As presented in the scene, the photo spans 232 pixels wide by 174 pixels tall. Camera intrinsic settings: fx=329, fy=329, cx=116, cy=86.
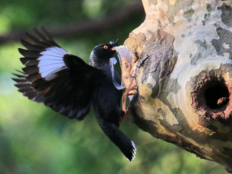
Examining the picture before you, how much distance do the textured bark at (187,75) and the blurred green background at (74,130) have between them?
125cm

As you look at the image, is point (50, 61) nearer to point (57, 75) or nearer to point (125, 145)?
point (57, 75)

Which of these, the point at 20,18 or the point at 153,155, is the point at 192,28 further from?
the point at 20,18

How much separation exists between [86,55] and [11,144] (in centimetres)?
134

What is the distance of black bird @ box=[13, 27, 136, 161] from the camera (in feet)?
6.86

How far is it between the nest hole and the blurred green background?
174cm

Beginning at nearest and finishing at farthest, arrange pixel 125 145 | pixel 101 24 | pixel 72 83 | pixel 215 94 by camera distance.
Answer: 1. pixel 215 94
2. pixel 72 83
3. pixel 125 145
4. pixel 101 24

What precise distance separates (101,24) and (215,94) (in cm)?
190

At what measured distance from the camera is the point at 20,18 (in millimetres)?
3461

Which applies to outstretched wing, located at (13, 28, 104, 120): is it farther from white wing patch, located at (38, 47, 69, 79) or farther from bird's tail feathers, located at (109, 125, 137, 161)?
bird's tail feathers, located at (109, 125, 137, 161)

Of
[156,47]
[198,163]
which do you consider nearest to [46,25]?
[156,47]

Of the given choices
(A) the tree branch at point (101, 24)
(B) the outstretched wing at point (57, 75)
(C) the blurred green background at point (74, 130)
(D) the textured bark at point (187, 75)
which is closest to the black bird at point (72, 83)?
(B) the outstretched wing at point (57, 75)

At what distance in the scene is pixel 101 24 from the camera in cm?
336

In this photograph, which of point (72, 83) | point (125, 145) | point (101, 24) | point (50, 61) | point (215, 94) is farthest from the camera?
point (101, 24)

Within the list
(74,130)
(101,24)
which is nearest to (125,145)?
(74,130)
